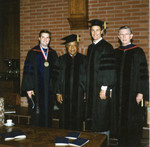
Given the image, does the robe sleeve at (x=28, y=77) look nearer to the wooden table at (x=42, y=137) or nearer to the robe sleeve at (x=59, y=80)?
the robe sleeve at (x=59, y=80)

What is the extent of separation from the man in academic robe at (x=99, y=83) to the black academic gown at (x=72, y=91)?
0.15 metres

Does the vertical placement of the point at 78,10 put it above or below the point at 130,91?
above

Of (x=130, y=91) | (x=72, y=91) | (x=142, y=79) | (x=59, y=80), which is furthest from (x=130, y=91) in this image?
(x=59, y=80)

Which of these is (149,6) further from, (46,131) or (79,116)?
(46,131)

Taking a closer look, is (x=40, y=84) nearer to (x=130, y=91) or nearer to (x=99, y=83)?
(x=99, y=83)

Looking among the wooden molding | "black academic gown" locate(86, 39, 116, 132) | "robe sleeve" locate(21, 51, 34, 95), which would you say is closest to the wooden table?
"black academic gown" locate(86, 39, 116, 132)

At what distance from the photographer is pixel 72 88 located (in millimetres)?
3305

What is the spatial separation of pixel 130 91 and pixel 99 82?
1.61ft

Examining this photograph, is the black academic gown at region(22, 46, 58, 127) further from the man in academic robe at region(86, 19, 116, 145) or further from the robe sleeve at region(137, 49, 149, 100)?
the robe sleeve at region(137, 49, 149, 100)

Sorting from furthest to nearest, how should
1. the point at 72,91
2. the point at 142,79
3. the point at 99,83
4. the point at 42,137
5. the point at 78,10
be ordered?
1. the point at 78,10
2. the point at 72,91
3. the point at 99,83
4. the point at 142,79
5. the point at 42,137

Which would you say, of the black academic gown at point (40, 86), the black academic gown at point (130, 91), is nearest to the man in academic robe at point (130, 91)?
the black academic gown at point (130, 91)

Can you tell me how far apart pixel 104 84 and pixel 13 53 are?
371 centimetres

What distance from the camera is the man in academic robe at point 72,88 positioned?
3.26 metres

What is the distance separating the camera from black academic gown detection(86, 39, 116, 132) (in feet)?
9.92
